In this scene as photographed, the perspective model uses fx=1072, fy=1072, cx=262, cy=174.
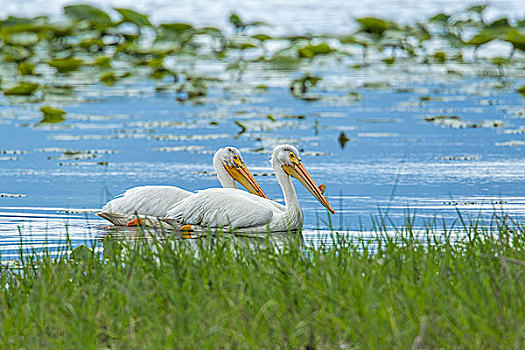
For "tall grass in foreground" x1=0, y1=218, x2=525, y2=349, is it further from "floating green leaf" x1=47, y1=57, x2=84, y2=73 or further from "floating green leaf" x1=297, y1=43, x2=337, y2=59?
"floating green leaf" x1=297, y1=43, x2=337, y2=59

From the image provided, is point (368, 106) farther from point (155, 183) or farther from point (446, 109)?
point (155, 183)

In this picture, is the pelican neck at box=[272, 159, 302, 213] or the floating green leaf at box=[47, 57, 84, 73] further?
the floating green leaf at box=[47, 57, 84, 73]

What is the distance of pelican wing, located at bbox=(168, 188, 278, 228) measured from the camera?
7.96 meters

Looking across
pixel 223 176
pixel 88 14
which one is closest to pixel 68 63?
pixel 88 14

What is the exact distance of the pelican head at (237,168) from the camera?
29.7 feet

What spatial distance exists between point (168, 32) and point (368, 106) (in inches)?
252

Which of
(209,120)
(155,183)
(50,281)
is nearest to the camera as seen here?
(50,281)

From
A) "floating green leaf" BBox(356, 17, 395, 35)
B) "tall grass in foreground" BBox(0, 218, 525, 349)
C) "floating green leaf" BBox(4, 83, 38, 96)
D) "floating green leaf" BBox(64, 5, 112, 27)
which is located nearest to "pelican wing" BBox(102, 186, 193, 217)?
"tall grass in foreground" BBox(0, 218, 525, 349)

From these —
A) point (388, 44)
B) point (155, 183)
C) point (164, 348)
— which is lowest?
point (164, 348)

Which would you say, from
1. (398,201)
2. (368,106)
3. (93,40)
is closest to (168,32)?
(93,40)

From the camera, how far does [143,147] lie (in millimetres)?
12242

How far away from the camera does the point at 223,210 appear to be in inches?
316

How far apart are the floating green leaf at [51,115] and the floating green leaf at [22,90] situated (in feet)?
5.65

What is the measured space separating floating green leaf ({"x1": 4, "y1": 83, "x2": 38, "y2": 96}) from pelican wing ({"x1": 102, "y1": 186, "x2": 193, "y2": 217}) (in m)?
8.36
